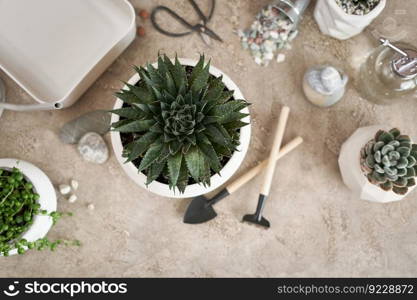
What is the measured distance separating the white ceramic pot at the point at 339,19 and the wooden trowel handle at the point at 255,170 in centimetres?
25

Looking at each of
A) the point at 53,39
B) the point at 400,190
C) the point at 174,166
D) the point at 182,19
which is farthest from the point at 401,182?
the point at 53,39

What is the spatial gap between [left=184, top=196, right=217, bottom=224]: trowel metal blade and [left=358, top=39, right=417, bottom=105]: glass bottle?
436 mm


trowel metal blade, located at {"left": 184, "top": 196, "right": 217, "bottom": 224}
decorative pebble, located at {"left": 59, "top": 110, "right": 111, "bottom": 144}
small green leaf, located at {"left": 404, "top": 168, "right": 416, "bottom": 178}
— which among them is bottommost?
trowel metal blade, located at {"left": 184, "top": 196, "right": 217, "bottom": 224}

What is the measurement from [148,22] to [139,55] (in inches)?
3.1

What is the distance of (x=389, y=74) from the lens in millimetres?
858

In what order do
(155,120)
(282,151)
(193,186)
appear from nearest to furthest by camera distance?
(155,120), (193,186), (282,151)

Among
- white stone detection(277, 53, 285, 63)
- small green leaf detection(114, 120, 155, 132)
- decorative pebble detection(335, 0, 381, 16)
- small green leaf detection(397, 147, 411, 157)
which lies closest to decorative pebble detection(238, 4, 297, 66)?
white stone detection(277, 53, 285, 63)

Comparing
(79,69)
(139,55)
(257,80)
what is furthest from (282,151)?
(79,69)

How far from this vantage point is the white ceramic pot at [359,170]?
0.85m

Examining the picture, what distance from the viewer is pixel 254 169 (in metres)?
0.93

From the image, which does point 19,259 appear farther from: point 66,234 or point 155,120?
point 155,120

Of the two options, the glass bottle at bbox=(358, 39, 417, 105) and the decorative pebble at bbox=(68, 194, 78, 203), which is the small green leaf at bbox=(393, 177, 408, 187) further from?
the decorative pebble at bbox=(68, 194, 78, 203)

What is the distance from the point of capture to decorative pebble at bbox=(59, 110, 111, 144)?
3.11 feet

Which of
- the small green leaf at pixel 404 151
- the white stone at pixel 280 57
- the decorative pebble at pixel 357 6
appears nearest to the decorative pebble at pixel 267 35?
the white stone at pixel 280 57
